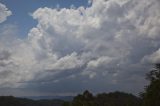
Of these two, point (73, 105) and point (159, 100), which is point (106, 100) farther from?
point (159, 100)

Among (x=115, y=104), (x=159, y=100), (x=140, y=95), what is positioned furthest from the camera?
(x=115, y=104)

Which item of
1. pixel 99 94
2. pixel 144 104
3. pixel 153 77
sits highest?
pixel 99 94

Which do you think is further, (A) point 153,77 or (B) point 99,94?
(B) point 99,94

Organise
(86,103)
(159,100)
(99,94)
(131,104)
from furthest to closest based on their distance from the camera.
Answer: (99,94), (131,104), (86,103), (159,100)

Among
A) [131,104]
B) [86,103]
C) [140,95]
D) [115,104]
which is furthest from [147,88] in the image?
[115,104]

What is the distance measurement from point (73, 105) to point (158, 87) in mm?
49037

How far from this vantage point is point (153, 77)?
94375 millimetres

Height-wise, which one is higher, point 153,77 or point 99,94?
point 99,94

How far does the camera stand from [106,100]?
185875 millimetres

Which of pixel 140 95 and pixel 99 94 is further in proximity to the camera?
pixel 99 94

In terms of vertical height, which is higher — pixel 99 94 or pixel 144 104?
pixel 99 94

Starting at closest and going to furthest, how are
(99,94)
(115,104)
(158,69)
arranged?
(158,69)
(115,104)
(99,94)

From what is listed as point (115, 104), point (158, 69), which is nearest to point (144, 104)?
point (158, 69)

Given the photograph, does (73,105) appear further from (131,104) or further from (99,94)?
(99,94)
